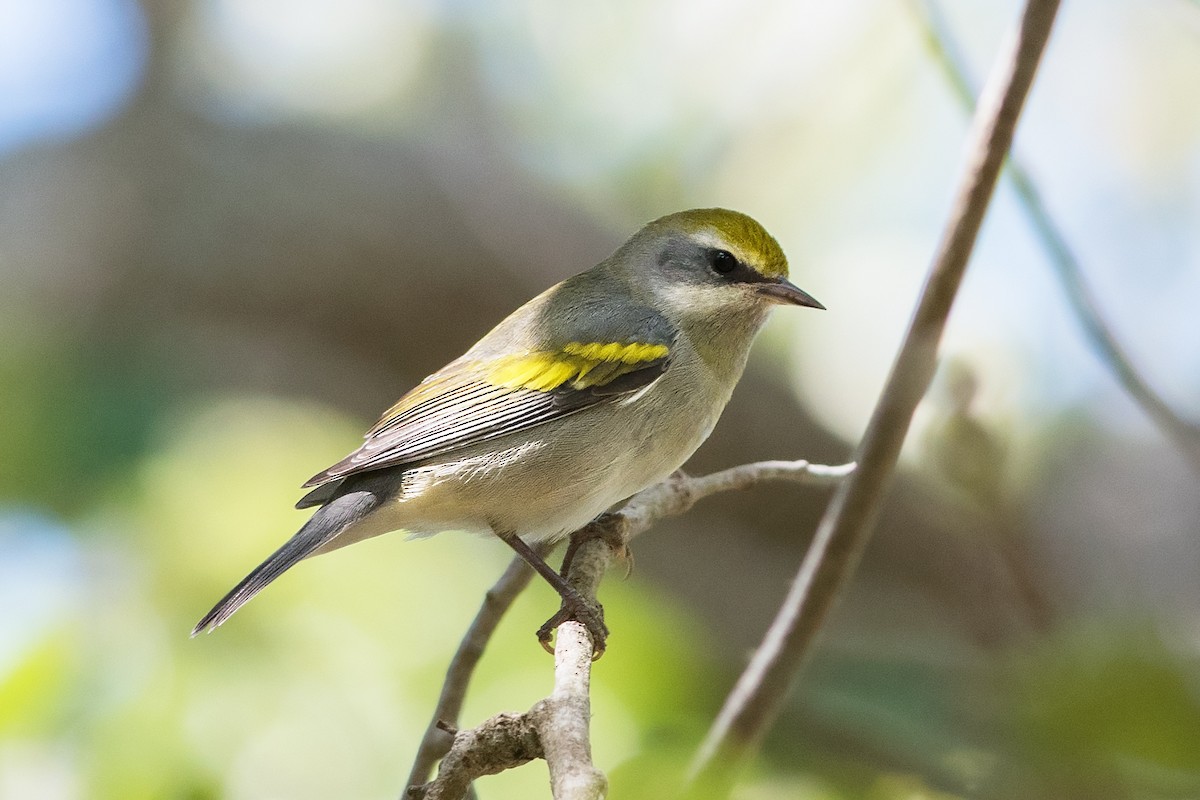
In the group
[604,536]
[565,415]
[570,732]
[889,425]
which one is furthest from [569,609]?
[570,732]

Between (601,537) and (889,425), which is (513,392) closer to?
(601,537)

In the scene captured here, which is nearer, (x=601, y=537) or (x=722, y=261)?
(x=601, y=537)

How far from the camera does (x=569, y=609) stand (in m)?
3.04

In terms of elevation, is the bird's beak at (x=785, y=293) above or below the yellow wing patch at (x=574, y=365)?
below

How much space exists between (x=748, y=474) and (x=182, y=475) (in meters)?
2.67

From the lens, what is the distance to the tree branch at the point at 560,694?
1782 millimetres

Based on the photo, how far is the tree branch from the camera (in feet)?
5.85

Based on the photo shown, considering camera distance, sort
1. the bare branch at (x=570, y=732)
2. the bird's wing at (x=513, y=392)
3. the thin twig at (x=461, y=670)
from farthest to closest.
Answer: the bird's wing at (x=513, y=392), the thin twig at (x=461, y=670), the bare branch at (x=570, y=732)

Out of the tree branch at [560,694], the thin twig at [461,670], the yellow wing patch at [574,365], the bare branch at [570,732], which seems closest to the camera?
the bare branch at [570,732]

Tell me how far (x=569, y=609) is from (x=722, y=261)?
1.40 meters

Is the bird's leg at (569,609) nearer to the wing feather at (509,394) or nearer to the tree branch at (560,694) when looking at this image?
the tree branch at (560,694)

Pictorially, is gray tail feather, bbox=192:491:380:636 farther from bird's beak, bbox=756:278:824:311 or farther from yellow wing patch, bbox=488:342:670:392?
bird's beak, bbox=756:278:824:311

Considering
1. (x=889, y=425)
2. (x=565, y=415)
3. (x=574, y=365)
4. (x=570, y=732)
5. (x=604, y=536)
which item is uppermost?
(x=574, y=365)

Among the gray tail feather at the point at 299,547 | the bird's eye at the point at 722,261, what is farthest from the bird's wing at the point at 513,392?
the bird's eye at the point at 722,261
